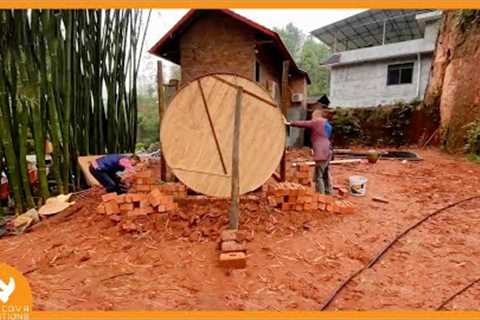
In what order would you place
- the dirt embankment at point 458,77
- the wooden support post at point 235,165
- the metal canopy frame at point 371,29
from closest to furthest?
the wooden support post at point 235,165, the dirt embankment at point 458,77, the metal canopy frame at point 371,29

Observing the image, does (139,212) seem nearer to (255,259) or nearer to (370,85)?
(255,259)

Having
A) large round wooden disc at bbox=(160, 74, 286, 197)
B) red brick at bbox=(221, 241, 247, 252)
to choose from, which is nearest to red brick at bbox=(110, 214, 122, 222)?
large round wooden disc at bbox=(160, 74, 286, 197)

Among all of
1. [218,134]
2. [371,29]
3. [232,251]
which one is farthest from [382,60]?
[232,251]

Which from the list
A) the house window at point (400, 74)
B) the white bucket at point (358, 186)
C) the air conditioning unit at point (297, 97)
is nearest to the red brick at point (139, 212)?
the white bucket at point (358, 186)

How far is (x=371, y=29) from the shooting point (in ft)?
67.7

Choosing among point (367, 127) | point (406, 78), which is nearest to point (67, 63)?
point (367, 127)

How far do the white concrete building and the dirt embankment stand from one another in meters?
6.26

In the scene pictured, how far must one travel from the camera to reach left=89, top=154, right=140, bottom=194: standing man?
505 cm

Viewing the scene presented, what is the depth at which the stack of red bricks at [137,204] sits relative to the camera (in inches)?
164

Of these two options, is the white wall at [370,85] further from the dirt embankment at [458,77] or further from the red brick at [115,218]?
the red brick at [115,218]

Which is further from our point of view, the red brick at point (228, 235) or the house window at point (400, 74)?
the house window at point (400, 74)

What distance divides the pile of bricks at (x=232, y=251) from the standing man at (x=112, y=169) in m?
2.10

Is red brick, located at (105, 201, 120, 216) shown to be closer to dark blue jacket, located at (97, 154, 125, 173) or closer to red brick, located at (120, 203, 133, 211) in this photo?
red brick, located at (120, 203, 133, 211)

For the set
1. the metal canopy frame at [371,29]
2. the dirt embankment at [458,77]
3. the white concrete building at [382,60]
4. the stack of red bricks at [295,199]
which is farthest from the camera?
the metal canopy frame at [371,29]
